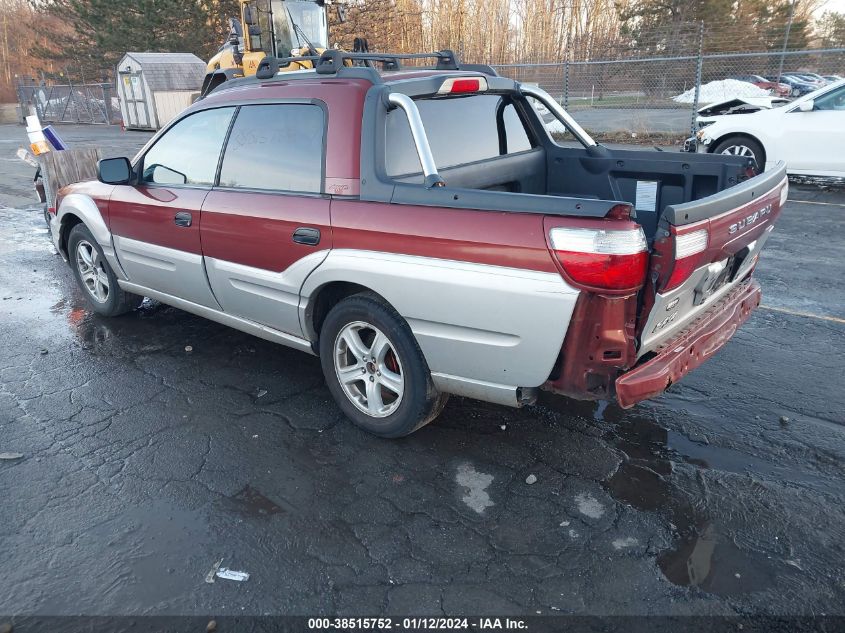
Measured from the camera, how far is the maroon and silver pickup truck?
2812mm

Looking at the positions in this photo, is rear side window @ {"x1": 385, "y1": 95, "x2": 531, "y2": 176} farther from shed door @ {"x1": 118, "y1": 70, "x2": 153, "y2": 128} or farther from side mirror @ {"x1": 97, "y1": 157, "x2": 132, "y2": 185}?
shed door @ {"x1": 118, "y1": 70, "x2": 153, "y2": 128}

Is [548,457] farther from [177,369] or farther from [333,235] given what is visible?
[177,369]

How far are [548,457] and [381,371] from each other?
1.00 meters

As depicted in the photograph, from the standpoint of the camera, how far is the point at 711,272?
10.3 ft

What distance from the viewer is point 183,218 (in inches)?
171

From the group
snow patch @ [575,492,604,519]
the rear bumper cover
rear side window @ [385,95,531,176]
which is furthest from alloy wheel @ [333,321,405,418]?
the rear bumper cover

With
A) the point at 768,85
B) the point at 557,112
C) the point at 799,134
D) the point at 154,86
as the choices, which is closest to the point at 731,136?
the point at 799,134

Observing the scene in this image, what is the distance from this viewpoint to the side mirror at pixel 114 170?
4660mm

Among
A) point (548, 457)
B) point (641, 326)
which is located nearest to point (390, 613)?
point (548, 457)

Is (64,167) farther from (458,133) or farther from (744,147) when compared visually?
(744,147)

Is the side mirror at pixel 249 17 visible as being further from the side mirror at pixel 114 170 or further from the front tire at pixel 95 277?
the side mirror at pixel 114 170

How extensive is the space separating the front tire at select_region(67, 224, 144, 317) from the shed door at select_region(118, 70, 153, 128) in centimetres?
2450

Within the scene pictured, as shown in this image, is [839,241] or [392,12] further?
[392,12]

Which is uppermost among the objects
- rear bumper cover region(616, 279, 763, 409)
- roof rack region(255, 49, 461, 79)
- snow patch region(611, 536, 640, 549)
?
roof rack region(255, 49, 461, 79)
